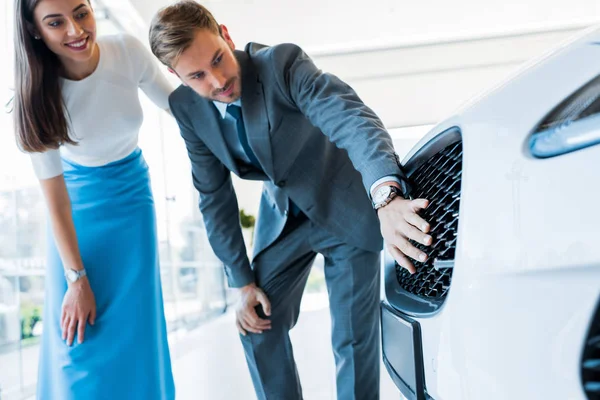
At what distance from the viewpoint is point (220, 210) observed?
188 cm

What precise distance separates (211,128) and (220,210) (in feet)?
1.06

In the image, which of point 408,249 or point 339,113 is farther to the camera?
point 339,113

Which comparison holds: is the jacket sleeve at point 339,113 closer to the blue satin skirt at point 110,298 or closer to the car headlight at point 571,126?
the car headlight at point 571,126

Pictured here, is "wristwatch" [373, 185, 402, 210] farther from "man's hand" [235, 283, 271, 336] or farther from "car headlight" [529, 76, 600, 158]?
"man's hand" [235, 283, 271, 336]

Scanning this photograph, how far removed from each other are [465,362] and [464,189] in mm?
196

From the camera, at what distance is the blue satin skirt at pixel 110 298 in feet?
5.38

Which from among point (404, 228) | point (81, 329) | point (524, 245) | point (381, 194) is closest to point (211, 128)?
point (81, 329)

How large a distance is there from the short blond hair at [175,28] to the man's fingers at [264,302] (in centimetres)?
73

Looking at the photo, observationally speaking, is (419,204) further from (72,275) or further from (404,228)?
(72,275)

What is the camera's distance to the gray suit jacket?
150cm

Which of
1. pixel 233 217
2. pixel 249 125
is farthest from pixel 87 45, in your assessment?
pixel 233 217

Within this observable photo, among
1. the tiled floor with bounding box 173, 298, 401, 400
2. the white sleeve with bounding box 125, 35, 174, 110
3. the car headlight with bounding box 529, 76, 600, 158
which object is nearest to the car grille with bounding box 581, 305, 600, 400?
the car headlight with bounding box 529, 76, 600, 158

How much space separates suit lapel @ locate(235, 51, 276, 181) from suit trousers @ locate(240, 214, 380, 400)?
1.00 feet

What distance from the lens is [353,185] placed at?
167 centimetres
